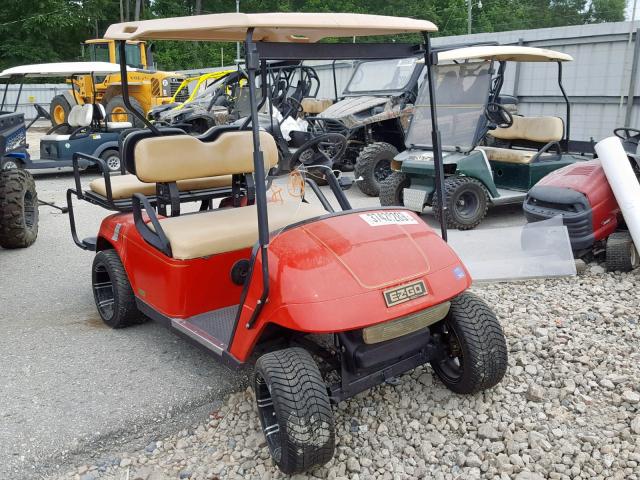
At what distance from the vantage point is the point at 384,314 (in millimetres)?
2395

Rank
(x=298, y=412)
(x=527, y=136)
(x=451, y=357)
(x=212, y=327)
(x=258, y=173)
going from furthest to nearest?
(x=527, y=136) < (x=212, y=327) < (x=451, y=357) < (x=258, y=173) < (x=298, y=412)

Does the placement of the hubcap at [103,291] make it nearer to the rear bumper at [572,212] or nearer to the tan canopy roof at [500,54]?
the rear bumper at [572,212]

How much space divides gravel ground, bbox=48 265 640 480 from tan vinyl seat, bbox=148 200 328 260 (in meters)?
0.77

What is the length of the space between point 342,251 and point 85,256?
375 centimetres

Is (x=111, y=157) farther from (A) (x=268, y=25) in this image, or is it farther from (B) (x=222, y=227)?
(A) (x=268, y=25)

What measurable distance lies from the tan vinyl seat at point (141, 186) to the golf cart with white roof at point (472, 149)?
2227 mm

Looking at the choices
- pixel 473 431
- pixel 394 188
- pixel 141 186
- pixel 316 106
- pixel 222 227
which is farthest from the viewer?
pixel 316 106

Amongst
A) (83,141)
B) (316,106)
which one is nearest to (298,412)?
(83,141)

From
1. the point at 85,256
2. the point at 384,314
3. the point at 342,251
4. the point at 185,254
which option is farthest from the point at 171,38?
the point at 85,256

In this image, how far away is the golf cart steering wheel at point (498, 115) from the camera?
656cm

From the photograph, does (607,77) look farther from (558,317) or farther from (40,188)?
(40,188)

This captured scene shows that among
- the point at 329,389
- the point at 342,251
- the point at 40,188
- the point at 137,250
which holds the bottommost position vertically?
the point at 40,188

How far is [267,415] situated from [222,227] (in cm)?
121

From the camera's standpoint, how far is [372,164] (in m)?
8.09
